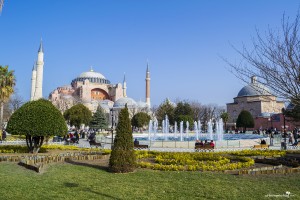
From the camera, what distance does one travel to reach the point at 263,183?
663 cm

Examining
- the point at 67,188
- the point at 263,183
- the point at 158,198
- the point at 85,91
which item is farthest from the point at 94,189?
the point at 85,91

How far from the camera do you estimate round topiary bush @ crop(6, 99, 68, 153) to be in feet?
39.5

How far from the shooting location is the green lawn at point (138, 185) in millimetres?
5707

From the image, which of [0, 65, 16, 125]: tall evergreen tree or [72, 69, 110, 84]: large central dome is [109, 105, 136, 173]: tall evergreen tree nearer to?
[0, 65, 16, 125]: tall evergreen tree

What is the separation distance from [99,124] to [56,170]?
37020 millimetres

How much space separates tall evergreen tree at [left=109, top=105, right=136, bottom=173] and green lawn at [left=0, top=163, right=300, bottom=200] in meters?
0.28

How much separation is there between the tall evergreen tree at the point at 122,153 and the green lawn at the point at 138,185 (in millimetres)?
283

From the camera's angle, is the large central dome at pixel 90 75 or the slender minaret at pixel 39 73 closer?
the slender minaret at pixel 39 73

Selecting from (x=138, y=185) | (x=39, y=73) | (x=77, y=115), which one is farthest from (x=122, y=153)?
(x=39, y=73)

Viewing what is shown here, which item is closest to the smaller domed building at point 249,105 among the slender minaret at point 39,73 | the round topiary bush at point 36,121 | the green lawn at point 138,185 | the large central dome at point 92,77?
the slender minaret at point 39,73

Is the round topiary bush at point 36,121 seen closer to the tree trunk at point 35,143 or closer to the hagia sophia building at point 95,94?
the tree trunk at point 35,143

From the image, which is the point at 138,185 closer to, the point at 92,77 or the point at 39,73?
the point at 39,73

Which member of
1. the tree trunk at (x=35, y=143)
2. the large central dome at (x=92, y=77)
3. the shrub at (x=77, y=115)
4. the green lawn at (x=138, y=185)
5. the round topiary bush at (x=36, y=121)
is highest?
the large central dome at (x=92, y=77)

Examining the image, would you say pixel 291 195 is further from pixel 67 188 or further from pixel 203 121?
pixel 203 121
